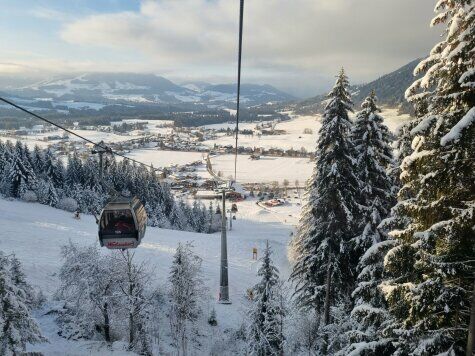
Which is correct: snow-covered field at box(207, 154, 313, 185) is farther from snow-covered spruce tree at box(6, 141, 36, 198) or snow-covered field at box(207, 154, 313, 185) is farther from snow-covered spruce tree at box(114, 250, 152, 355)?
snow-covered spruce tree at box(114, 250, 152, 355)

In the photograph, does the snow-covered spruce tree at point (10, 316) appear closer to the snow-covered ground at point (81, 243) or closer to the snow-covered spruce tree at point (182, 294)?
the snow-covered ground at point (81, 243)

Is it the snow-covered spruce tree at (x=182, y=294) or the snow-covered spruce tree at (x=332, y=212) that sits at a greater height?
the snow-covered spruce tree at (x=332, y=212)

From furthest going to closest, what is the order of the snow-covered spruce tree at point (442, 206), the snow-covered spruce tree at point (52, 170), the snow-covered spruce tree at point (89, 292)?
the snow-covered spruce tree at point (52, 170), the snow-covered spruce tree at point (89, 292), the snow-covered spruce tree at point (442, 206)

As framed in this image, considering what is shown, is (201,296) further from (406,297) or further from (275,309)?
(406,297)

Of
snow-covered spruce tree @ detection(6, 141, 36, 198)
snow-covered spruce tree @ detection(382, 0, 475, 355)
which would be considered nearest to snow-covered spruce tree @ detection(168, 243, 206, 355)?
snow-covered spruce tree @ detection(382, 0, 475, 355)

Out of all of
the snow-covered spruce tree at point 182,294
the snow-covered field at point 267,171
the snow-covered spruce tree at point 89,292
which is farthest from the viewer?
the snow-covered field at point 267,171

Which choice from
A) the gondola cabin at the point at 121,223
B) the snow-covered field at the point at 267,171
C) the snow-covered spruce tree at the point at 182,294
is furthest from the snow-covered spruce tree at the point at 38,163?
the snow-covered field at the point at 267,171
